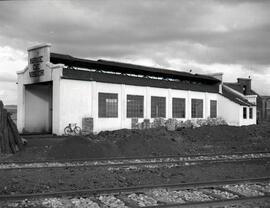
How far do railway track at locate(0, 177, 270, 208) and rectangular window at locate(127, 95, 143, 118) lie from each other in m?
22.3

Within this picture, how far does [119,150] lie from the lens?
18.9 metres

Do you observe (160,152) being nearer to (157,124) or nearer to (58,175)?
(58,175)

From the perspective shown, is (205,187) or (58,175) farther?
(58,175)

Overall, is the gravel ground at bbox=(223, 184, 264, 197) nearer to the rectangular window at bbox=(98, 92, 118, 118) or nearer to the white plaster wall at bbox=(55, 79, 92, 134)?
the white plaster wall at bbox=(55, 79, 92, 134)

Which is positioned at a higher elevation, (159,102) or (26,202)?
(159,102)

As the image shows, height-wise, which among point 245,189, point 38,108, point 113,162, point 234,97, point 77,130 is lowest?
point 113,162

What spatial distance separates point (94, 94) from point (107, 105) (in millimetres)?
1661

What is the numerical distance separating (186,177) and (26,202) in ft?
17.5

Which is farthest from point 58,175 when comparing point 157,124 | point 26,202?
point 157,124

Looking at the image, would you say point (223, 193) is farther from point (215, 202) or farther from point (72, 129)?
point (72, 129)

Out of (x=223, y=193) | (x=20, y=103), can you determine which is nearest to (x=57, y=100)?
(x=20, y=103)

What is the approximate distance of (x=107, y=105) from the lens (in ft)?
98.7

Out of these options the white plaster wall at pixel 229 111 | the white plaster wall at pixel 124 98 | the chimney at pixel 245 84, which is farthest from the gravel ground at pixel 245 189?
the chimney at pixel 245 84

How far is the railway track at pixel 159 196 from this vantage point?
7723 mm
